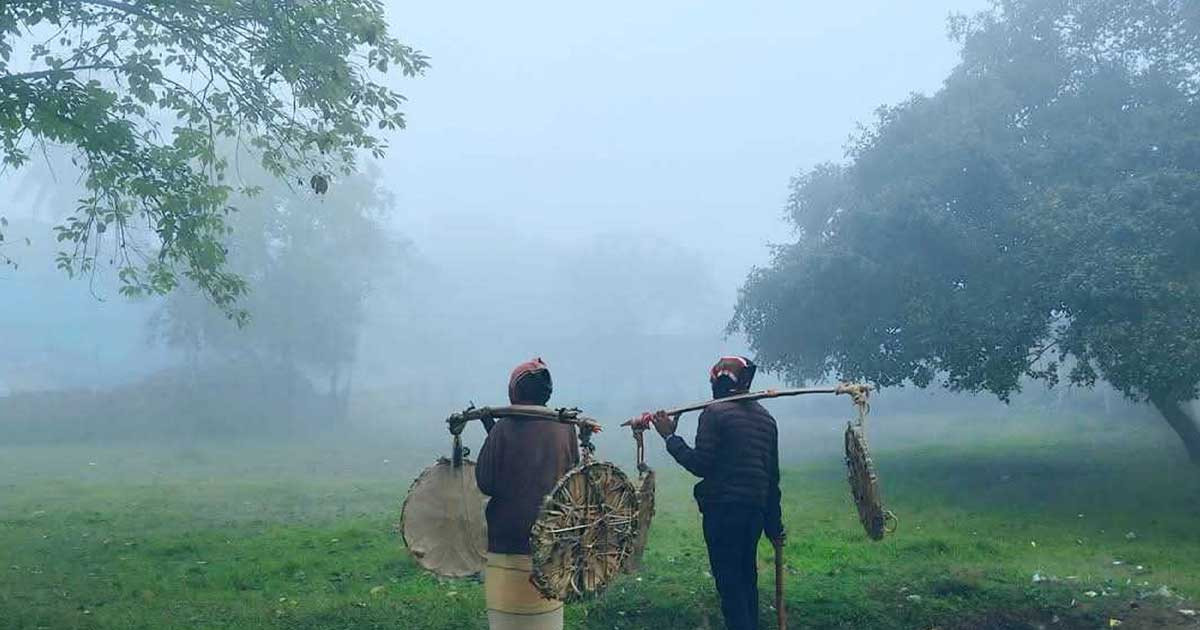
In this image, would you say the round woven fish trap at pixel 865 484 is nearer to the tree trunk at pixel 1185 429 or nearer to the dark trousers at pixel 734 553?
the dark trousers at pixel 734 553

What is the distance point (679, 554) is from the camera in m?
13.4

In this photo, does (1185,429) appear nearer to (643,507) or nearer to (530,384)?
(643,507)

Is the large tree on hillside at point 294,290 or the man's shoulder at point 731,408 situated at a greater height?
the large tree on hillside at point 294,290

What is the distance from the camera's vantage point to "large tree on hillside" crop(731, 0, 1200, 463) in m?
18.7

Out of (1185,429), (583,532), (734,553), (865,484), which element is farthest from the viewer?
(1185,429)

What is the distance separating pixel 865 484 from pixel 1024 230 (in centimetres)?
1481

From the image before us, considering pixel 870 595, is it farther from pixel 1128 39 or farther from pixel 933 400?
pixel 933 400

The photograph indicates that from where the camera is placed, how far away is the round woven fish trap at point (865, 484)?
313 inches

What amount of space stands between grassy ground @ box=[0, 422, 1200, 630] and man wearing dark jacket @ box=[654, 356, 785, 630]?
2.49 m

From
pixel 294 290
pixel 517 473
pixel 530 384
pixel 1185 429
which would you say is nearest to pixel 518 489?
pixel 517 473

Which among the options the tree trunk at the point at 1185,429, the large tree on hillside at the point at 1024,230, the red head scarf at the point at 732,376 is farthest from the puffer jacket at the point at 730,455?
the tree trunk at the point at 1185,429

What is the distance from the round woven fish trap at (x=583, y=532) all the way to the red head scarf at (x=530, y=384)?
2.07ft

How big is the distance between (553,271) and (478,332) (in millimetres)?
12072

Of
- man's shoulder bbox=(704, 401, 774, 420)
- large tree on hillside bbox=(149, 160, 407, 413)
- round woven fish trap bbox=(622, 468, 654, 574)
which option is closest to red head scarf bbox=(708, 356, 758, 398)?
man's shoulder bbox=(704, 401, 774, 420)
